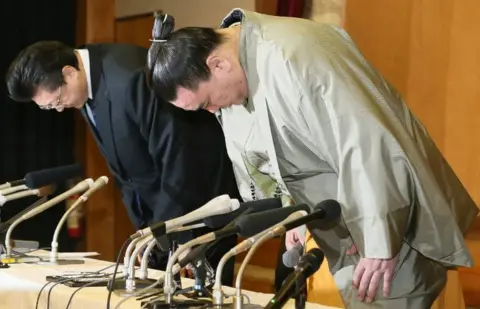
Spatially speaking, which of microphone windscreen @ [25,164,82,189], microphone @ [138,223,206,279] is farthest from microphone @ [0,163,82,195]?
microphone @ [138,223,206,279]

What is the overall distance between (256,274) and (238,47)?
5.96 feet

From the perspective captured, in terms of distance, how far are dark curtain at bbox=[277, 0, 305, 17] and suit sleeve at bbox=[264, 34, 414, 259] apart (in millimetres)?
1674

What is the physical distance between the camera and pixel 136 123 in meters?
2.19

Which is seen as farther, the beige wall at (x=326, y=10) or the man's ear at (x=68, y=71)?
the beige wall at (x=326, y=10)

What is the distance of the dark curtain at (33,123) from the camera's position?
3.61m

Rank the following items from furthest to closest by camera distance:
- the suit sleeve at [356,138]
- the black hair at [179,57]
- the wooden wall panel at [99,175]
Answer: the wooden wall panel at [99,175]
the black hair at [179,57]
the suit sleeve at [356,138]

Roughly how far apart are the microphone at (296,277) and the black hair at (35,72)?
1.17m

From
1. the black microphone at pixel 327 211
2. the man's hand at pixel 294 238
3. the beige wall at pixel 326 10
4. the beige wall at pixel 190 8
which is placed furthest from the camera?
the beige wall at pixel 190 8

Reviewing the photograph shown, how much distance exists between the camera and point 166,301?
56.5 inches

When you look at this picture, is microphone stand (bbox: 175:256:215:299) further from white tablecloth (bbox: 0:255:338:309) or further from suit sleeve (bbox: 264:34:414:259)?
suit sleeve (bbox: 264:34:414:259)

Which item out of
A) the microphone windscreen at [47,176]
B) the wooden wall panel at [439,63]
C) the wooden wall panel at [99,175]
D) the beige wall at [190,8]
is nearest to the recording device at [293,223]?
the microphone windscreen at [47,176]

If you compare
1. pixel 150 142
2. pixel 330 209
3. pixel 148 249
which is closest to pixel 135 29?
pixel 150 142

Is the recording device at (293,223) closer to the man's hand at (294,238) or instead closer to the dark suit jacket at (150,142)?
the man's hand at (294,238)

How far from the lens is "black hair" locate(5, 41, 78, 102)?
6.91ft
